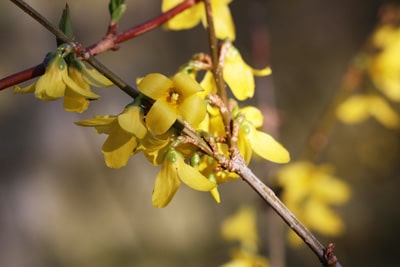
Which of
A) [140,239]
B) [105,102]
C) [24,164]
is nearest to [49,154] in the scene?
[24,164]

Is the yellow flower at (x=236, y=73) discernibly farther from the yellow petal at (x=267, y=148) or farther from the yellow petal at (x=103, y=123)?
the yellow petal at (x=103, y=123)

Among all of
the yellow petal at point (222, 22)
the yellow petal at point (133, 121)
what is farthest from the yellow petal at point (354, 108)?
the yellow petal at point (133, 121)

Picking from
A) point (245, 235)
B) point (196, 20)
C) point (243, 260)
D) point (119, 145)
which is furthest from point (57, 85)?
point (245, 235)

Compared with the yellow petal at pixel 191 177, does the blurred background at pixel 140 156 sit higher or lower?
higher

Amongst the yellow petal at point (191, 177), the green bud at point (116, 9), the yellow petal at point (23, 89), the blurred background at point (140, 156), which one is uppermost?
the blurred background at point (140, 156)

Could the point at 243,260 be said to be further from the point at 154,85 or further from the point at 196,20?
the point at 154,85

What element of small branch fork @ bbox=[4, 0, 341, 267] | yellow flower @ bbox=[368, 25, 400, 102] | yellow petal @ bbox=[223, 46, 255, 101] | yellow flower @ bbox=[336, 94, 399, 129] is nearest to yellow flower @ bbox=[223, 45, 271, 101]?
yellow petal @ bbox=[223, 46, 255, 101]

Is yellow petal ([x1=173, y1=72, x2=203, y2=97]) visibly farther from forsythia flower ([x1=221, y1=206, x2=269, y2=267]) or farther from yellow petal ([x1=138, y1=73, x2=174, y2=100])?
forsythia flower ([x1=221, y1=206, x2=269, y2=267])

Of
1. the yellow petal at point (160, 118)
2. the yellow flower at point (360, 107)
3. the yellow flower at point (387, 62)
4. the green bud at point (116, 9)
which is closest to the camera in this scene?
the yellow petal at point (160, 118)

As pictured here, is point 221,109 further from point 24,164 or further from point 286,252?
point 24,164

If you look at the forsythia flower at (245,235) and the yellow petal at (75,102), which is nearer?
the yellow petal at (75,102)
